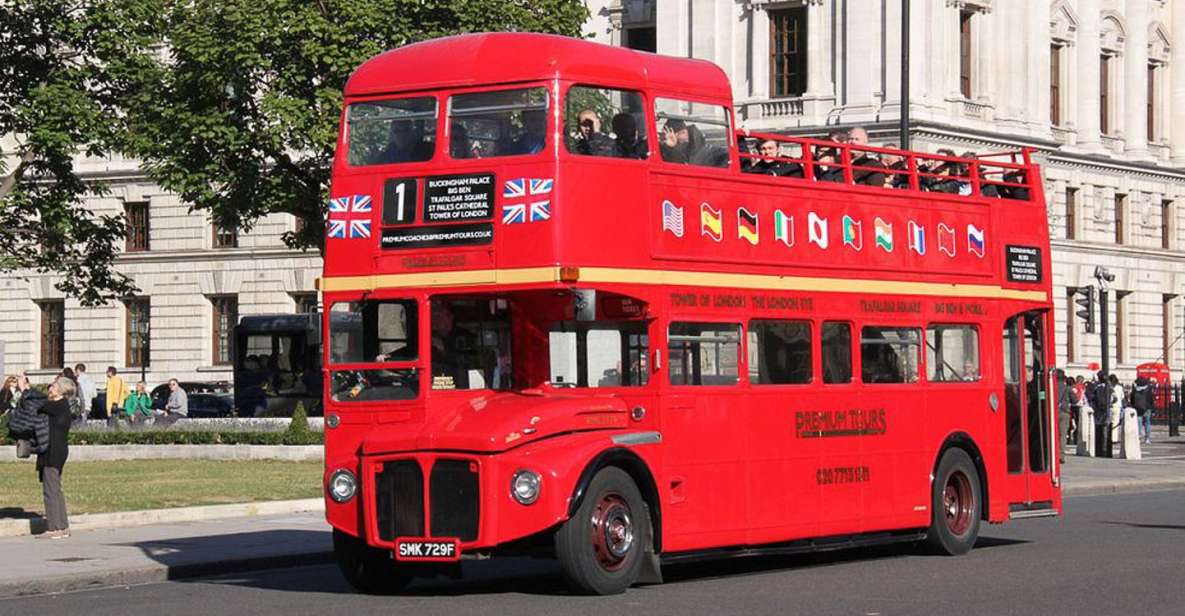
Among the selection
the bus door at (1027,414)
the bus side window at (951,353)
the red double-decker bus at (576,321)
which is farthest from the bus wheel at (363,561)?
the bus door at (1027,414)

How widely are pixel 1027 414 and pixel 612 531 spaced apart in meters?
7.65

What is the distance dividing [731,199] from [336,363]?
368 cm

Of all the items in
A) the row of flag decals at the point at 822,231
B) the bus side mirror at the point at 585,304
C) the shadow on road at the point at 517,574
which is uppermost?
the row of flag decals at the point at 822,231

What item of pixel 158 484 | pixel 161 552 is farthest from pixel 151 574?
pixel 158 484

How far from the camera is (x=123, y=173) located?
287 feet

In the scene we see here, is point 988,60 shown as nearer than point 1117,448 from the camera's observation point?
No

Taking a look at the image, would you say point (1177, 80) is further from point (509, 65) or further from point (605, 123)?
point (509, 65)

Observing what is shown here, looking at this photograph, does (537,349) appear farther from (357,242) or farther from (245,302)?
(245,302)

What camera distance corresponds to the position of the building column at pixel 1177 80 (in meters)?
89.2

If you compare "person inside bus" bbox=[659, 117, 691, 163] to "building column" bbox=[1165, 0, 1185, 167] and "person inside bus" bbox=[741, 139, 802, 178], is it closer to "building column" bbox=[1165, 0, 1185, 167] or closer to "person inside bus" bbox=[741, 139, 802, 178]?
"person inside bus" bbox=[741, 139, 802, 178]

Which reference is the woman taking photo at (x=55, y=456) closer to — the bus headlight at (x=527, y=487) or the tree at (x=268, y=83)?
the bus headlight at (x=527, y=487)

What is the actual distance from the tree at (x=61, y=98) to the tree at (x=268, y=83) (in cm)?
603

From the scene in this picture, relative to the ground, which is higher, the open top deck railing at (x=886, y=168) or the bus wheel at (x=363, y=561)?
the open top deck railing at (x=886, y=168)

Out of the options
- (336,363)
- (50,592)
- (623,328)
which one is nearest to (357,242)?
(336,363)
